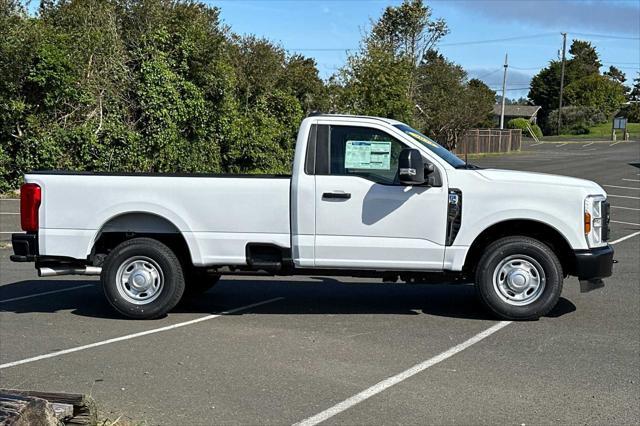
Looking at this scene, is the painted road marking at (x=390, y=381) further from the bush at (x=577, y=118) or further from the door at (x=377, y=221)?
the bush at (x=577, y=118)

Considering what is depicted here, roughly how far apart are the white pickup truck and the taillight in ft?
0.04

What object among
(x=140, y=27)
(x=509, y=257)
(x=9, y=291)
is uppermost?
(x=140, y=27)

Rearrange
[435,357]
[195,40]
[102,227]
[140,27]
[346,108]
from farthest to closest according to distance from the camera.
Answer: [346,108]
[140,27]
[195,40]
[102,227]
[435,357]

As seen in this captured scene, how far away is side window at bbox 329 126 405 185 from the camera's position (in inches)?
313

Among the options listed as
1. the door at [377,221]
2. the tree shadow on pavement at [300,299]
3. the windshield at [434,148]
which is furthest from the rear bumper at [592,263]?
the windshield at [434,148]

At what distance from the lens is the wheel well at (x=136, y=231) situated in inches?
323

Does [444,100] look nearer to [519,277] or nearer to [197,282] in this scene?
[197,282]

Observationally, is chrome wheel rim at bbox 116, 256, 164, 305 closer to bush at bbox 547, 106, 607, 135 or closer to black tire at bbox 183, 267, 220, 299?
black tire at bbox 183, 267, 220, 299

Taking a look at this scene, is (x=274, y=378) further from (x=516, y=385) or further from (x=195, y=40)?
(x=195, y=40)

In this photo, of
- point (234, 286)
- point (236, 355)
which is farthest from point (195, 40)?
point (236, 355)

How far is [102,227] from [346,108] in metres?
21.3

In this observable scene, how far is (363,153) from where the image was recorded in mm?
8023

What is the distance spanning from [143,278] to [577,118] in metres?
90.8

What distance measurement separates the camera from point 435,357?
668 cm
